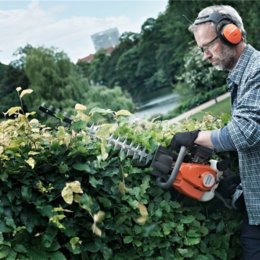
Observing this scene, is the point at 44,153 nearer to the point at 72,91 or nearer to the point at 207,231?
the point at 207,231

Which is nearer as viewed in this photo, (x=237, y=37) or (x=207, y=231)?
(x=237, y=37)

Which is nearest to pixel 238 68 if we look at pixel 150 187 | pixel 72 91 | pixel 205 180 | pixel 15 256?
pixel 205 180

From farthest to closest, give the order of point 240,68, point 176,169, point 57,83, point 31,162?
point 57,83, point 240,68, point 176,169, point 31,162

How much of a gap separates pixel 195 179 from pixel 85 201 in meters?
0.57

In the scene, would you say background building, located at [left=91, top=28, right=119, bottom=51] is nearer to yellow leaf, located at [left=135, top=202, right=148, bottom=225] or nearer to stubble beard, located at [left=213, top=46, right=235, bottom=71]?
stubble beard, located at [left=213, top=46, right=235, bottom=71]

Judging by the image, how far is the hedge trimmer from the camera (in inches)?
85.9

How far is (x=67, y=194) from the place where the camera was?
1850 mm

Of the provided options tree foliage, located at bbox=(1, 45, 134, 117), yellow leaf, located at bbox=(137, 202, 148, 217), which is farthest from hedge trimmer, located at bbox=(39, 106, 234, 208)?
tree foliage, located at bbox=(1, 45, 134, 117)

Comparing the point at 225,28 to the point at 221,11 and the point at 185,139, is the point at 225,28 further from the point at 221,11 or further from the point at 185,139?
the point at 185,139

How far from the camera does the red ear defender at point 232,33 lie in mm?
2213

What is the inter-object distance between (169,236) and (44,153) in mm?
785

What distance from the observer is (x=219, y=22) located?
7.45 ft

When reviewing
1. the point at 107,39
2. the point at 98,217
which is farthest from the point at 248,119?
the point at 107,39

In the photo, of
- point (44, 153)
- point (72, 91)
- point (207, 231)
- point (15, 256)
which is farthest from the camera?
point (72, 91)
